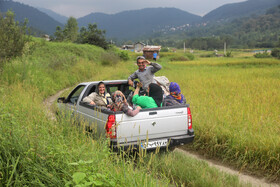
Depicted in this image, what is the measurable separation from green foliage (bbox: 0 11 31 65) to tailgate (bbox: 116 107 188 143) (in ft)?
31.5

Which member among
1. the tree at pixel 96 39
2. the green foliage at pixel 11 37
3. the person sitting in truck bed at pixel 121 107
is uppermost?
the tree at pixel 96 39

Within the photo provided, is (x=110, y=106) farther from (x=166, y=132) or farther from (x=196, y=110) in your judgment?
(x=196, y=110)

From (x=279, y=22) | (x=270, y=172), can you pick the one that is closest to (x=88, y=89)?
(x=270, y=172)

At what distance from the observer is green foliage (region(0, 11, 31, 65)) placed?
39.9 feet

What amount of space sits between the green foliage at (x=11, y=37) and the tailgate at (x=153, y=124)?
9587 mm

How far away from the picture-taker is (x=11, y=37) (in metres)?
12.7

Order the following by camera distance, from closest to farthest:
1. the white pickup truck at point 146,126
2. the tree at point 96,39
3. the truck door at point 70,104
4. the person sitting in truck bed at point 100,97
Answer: the white pickup truck at point 146,126
the truck door at point 70,104
the person sitting in truck bed at point 100,97
the tree at point 96,39

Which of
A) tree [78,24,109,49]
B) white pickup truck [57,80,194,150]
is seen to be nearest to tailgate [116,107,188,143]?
white pickup truck [57,80,194,150]

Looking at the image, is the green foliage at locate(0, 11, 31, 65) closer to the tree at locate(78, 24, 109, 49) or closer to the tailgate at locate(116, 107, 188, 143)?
the tailgate at locate(116, 107, 188, 143)

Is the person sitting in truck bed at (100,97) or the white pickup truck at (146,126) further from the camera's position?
the person sitting in truck bed at (100,97)

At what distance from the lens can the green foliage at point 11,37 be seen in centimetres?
1217

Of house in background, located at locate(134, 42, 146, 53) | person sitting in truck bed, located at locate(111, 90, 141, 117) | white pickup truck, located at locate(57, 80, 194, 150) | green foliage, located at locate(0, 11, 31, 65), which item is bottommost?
white pickup truck, located at locate(57, 80, 194, 150)

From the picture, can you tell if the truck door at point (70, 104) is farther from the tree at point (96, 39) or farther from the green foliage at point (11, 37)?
the tree at point (96, 39)

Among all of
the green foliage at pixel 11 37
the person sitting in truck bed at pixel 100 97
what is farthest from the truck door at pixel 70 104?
the green foliage at pixel 11 37
